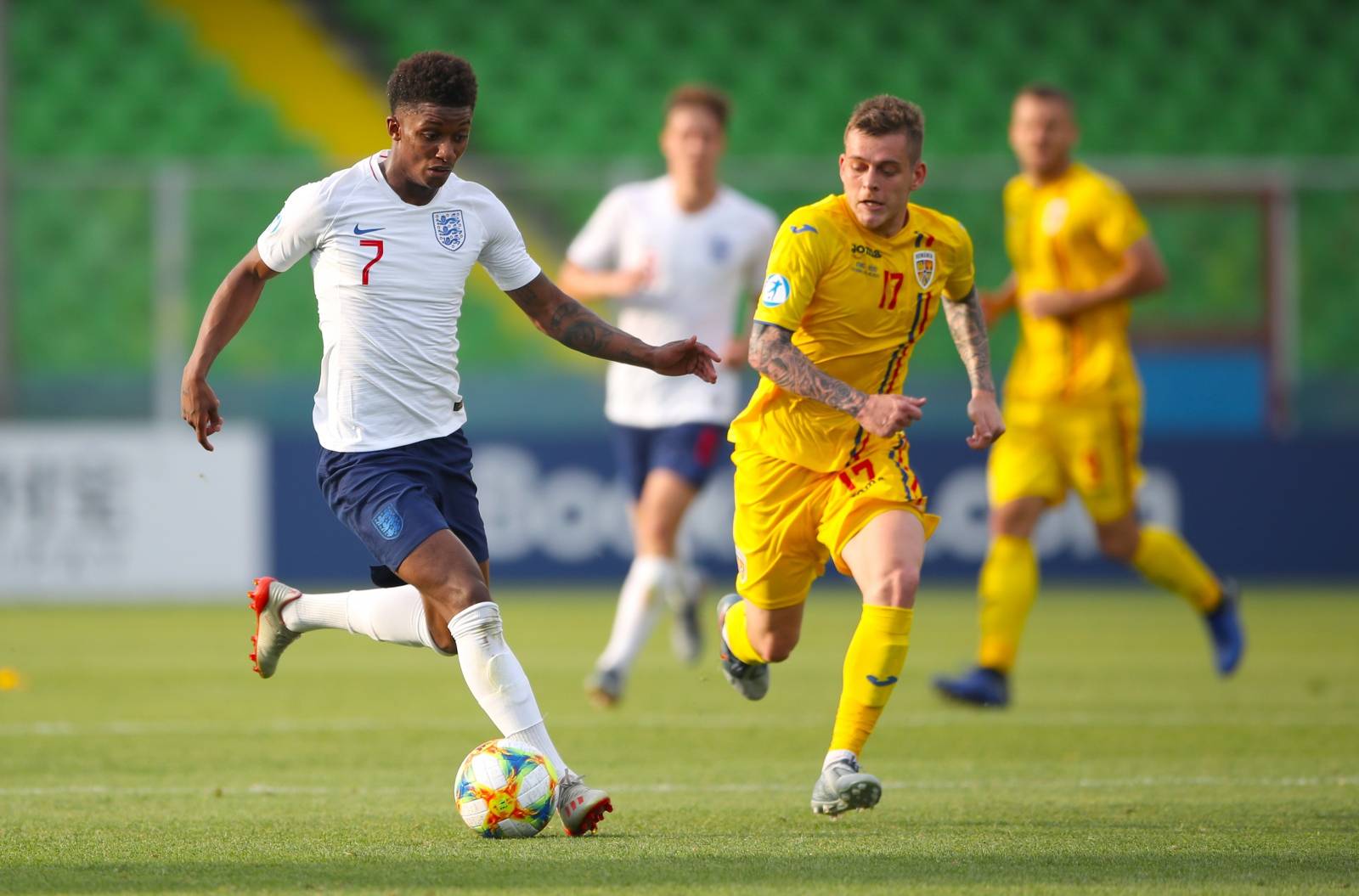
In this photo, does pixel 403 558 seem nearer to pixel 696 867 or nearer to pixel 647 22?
pixel 696 867

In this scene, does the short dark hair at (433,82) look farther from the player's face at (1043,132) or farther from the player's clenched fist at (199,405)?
the player's face at (1043,132)

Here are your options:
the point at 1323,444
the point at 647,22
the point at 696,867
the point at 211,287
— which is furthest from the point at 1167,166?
the point at 696,867

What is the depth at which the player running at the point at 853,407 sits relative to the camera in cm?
524

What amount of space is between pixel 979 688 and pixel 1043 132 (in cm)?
244

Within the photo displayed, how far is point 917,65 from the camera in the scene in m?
18.1

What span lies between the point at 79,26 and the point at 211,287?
521 centimetres

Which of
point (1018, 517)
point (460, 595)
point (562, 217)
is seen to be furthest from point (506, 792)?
point (562, 217)

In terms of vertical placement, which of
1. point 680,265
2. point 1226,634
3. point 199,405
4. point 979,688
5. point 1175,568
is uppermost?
point 680,265

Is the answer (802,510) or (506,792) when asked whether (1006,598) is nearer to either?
(802,510)

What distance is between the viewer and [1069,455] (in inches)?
324

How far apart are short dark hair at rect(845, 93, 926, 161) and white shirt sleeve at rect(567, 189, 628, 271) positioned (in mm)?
3483

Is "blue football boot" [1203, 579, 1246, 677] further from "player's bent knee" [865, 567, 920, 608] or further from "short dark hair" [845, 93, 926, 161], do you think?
"short dark hair" [845, 93, 926, 161]

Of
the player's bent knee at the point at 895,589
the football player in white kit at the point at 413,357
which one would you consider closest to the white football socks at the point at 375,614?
the football player in white kit at the point at 413,357

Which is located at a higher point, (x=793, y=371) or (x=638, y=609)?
(x=793, y=371)
